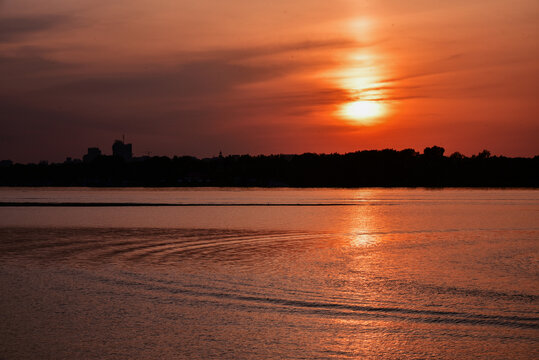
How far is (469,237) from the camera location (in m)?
29.4

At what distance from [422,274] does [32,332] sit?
421 inches

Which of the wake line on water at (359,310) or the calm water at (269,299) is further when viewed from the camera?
the wake line on water at (359,310)

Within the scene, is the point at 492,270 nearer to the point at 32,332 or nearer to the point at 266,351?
the point at 266,351

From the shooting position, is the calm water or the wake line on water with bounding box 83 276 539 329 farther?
the wake line on water with bounding box 83 276 539 329

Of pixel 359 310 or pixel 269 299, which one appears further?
pixel 269 299

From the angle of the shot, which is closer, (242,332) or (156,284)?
(242,332)

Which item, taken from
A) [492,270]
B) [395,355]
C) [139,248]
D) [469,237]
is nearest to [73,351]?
[395,355]

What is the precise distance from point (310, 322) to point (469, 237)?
1947cm

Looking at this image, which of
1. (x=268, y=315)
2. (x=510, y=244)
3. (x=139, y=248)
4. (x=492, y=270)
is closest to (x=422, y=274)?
(x=492, y=270)

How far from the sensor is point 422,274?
17.9 meters

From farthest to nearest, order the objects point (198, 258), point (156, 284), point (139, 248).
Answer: point (139, 248) < point (198, 258) < point (156, 284)

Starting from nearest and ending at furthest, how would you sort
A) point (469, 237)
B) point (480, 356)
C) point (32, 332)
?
point (480, 356), point (32, 332), point (469, 237)

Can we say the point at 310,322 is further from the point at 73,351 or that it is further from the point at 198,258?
the point at 198,258

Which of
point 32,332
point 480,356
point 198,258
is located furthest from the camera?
point 198,258
